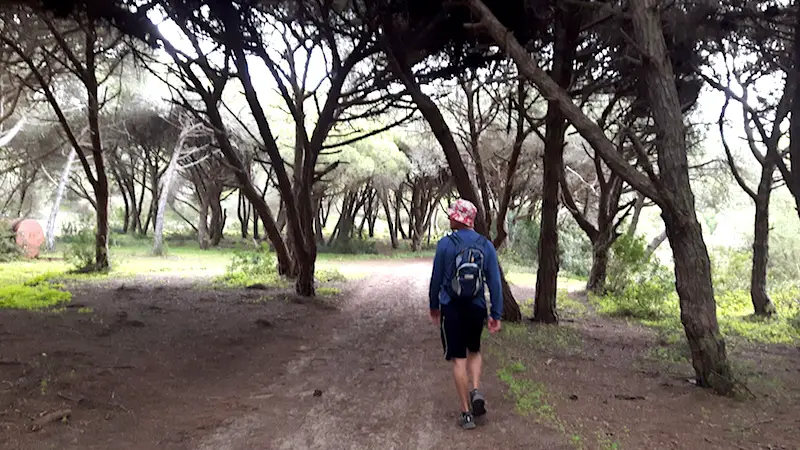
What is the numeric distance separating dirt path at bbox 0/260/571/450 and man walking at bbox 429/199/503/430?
12.9 inches

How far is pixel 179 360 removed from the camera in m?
5.86

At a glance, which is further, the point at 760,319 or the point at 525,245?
the point at 525,245

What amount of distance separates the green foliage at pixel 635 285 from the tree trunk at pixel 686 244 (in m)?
6.59

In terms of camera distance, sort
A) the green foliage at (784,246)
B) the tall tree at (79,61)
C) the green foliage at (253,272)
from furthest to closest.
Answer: the green foliage at (784,246), the green foliage at (253,272), the tall tree at (79,61)

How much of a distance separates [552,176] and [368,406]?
5.77 m

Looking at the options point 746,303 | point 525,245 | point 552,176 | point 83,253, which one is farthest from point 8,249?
point 746,303

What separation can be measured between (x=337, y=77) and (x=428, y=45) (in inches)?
108

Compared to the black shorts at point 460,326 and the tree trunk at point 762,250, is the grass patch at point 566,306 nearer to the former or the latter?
the tree trunk at point 762,250

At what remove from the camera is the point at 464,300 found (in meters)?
4.04

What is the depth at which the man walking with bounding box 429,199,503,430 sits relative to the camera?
4.03 metres

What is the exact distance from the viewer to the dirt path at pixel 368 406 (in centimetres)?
380

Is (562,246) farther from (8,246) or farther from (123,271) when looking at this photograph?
(8,246)

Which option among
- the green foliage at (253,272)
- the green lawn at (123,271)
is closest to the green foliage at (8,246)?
the green lawn at (123,271)

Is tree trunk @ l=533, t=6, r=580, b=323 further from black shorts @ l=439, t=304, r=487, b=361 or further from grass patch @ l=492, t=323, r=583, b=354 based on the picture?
black shorts @ l=439, t=304, r=487, b=361
